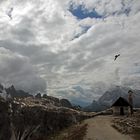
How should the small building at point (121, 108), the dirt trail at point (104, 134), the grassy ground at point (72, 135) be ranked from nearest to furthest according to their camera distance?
1. the dirt trail at point (104, 134)
2. the grassy ground at point (72, 135)
3. the small building at point (121, 108)

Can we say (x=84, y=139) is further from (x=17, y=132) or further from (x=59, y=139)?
(x=17, y=132)

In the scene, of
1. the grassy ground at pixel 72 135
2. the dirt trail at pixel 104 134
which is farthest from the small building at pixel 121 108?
the grassy ground at pixel 72 135

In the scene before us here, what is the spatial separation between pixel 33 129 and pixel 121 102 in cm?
11580

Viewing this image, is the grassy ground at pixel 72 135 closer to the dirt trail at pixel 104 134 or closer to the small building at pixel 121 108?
the dirt trail at pixel 104 134

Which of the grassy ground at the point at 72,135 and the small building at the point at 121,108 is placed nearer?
the grassy ground at the point at 72,135

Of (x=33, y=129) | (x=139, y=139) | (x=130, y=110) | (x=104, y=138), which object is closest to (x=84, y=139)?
(x=104, y=138)

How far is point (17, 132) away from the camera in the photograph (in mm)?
12336

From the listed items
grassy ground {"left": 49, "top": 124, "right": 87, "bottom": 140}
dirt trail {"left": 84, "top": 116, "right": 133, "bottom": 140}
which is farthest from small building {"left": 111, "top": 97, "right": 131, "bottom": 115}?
grassy ground {"left": 49, "top": 124, "right": 87, "bottom": 140}

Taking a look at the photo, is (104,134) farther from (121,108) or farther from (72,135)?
(121,108)

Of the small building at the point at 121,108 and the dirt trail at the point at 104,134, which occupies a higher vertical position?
the small building at the point at 121,108

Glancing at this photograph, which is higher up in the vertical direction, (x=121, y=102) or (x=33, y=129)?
(x=121, y=102)

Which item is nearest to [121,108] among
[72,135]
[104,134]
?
[72,135]

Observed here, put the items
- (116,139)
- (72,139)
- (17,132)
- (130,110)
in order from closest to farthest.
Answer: (17,132), (116,139), (72,139), (130,110)

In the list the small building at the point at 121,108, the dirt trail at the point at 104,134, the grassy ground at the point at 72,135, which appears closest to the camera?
the dirt trail at the point at 104,134
